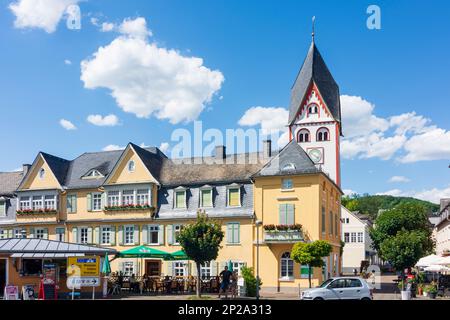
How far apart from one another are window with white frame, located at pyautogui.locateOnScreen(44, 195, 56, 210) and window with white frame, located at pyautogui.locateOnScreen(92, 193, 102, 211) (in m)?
3.92

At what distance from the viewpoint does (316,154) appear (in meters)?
66.0

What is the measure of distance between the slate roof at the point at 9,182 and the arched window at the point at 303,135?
32525 millimetres

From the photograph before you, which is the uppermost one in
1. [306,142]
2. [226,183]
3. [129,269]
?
[306,142]

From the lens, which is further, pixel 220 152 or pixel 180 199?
pixel 220 152

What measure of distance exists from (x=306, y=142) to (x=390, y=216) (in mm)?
13484

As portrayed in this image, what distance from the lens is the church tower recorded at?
66.0 m

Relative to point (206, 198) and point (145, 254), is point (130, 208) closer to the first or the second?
point (206, 198)

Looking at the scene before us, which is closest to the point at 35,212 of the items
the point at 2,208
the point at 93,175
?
the point at 2,208

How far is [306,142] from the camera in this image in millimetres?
67375

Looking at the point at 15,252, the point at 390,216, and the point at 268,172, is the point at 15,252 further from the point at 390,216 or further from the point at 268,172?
the point at 390,216

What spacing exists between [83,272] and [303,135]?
145 ft

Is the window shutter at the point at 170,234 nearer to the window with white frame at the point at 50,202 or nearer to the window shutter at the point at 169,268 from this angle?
the window shutter at the point at 169,268

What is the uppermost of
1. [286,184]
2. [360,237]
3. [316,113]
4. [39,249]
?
[316,113]
